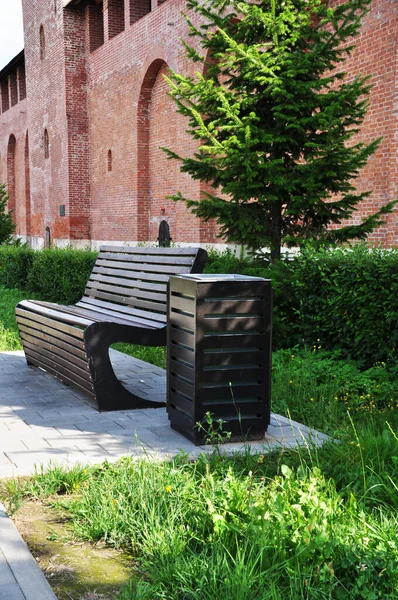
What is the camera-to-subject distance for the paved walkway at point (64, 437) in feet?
8.54

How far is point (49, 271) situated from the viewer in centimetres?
1305

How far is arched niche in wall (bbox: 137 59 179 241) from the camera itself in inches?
715

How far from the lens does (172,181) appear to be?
1822 cm

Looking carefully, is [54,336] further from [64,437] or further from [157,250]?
[64,437]

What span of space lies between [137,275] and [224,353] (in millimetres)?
2072

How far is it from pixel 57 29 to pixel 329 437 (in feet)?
73.2

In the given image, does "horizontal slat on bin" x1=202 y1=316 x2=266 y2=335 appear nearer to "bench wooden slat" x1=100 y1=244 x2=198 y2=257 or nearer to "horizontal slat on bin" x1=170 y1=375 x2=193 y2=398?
"horizontal slat on bin" x1=170 y1=375 x2=193 y2=398

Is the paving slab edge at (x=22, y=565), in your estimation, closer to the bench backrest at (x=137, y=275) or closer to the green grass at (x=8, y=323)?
the bench backrest at (x=137, y=275)

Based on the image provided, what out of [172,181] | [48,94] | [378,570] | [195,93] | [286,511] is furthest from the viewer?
[48,94]

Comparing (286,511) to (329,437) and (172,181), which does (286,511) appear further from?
(172,181)

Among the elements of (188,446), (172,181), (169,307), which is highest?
(172,181)

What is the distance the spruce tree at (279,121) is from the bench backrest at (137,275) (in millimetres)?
1561

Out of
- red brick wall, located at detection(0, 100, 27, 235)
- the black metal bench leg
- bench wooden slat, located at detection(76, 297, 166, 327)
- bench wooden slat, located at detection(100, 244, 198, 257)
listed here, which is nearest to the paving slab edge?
the black metal bench leg

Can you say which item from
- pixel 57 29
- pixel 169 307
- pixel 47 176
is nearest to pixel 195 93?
pixel 169 307
